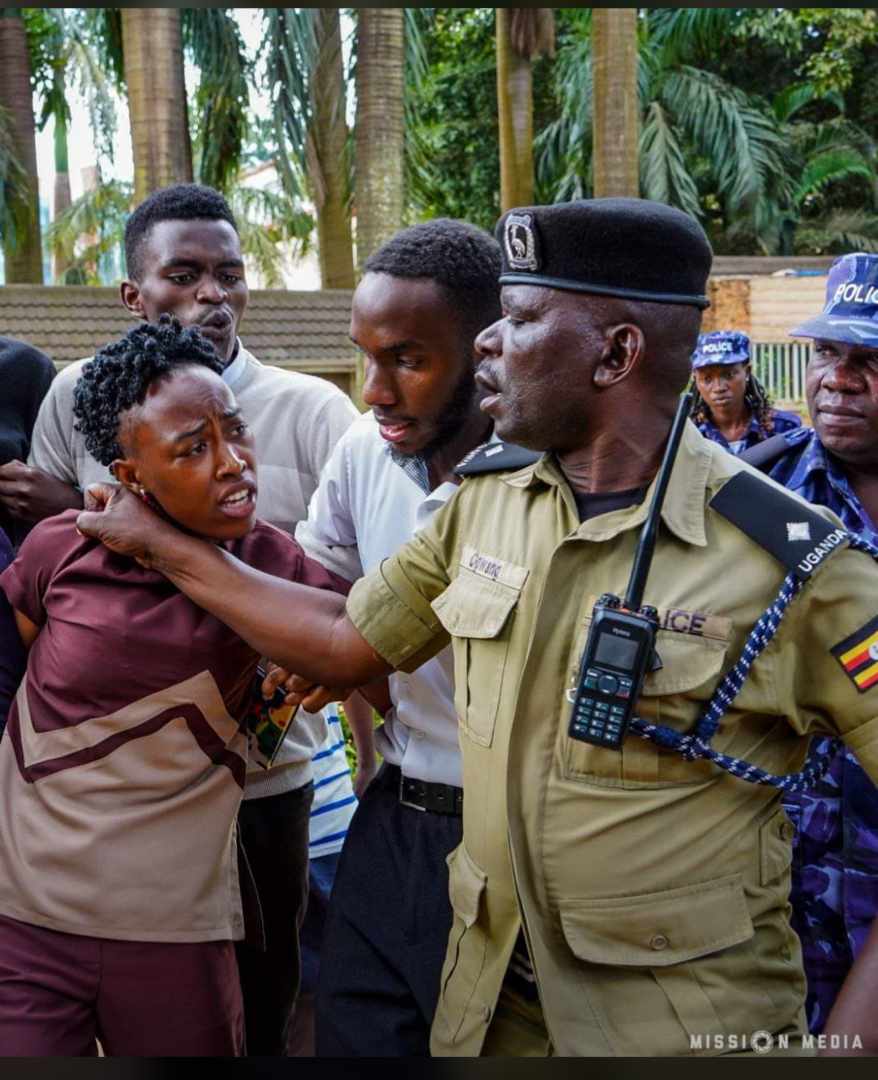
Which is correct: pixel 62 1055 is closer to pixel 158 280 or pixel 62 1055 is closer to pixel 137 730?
pixel 137 730

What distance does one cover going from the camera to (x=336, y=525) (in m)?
3.07

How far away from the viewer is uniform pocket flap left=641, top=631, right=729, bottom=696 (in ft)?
6.53

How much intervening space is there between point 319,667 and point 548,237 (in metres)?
0.90

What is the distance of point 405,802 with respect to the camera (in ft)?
9.26

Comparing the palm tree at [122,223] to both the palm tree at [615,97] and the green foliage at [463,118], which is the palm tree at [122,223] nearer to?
the green foliage at [463,118]

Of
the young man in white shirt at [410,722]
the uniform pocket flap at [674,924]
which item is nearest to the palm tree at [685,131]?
the young man in white shirt at [410,722]

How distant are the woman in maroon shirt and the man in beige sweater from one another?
0.60 m

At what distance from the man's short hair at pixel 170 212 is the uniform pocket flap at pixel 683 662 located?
210 centimetres

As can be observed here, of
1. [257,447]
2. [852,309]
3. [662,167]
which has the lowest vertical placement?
[257,447]

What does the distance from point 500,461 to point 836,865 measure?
1.21 meters

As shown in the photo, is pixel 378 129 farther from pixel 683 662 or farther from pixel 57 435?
pixel 683 662

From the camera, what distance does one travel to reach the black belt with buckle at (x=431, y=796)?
2744 millimetres

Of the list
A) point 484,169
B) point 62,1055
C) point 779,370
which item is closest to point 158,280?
point 62,1055

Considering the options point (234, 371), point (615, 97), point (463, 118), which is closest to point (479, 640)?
point (234, 371)
